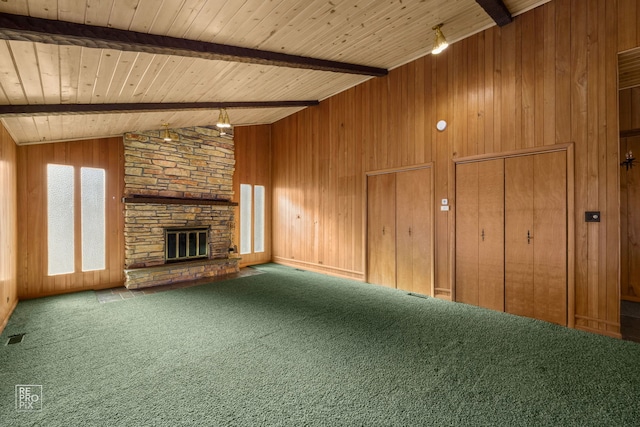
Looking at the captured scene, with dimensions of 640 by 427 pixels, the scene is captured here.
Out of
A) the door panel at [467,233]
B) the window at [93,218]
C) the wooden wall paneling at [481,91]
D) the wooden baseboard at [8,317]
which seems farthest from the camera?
the window at [93,218]

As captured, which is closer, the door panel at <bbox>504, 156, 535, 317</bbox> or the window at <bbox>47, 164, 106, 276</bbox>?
the door panel at <bbox>504, 156, 535, 317</bbox>

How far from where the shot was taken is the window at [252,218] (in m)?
7.02

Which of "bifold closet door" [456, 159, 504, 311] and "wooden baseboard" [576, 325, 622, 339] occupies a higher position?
"bifold closet door" [456, 159, 504, 311]

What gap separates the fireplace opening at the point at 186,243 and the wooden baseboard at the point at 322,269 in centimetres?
196

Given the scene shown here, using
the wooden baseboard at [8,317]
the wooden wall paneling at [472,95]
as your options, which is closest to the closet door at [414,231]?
the wooden wall paneling at [472,95]

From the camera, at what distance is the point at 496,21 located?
12.0 feet

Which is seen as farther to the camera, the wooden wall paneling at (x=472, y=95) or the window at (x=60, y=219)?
the window at (x=60, y=219)

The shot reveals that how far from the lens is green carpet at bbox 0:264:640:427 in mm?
1818

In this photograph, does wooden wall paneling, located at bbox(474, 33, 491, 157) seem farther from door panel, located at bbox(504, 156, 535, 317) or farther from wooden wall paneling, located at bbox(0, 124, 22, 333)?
wooden wall paneling, located at bbox(0, 124, 22, 333)

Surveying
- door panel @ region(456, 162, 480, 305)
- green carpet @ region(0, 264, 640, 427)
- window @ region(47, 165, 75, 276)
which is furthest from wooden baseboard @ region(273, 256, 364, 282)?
window @ region(47, 165, 75, 276)

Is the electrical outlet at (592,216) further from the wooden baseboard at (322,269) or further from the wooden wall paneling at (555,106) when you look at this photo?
the wooden baseboard at (322,269)

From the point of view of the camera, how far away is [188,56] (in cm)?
269

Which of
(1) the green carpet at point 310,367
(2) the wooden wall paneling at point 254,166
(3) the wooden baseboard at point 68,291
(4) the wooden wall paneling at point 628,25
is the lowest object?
(1) the green carpet at point 310,367

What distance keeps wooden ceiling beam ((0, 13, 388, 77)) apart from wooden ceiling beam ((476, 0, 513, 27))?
93.8 inches
